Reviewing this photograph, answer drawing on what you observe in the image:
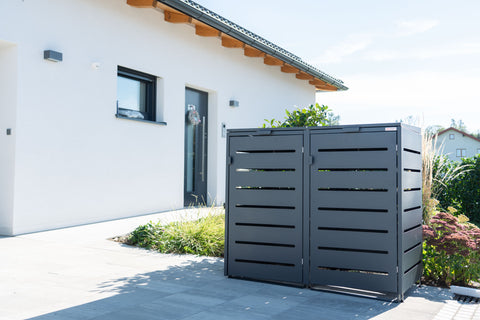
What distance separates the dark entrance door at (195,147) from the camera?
920 cm

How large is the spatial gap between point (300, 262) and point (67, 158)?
4.13 m

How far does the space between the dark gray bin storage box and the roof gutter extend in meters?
4.17

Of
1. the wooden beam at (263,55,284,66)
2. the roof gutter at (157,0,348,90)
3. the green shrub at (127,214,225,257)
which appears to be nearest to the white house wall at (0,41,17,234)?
the green shrub at (127,214,225,257)

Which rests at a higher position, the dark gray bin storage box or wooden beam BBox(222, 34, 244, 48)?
wooden beam BBox(222, 34, 244, 48)

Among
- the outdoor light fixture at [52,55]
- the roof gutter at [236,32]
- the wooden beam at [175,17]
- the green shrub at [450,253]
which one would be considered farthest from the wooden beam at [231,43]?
the green shrub at [450,253]

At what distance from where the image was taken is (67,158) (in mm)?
6543

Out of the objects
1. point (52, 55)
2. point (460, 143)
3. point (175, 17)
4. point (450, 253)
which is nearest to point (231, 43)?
point (175, 17)

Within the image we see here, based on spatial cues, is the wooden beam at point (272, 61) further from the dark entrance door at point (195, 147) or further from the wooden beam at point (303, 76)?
the dark entrance door at point (195, 147)

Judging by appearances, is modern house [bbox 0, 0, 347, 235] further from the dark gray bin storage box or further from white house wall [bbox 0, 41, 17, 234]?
the dark gray bin storage box

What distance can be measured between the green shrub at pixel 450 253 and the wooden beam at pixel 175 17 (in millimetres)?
5660

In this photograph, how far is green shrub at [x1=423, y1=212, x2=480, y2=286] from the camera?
3842 mm

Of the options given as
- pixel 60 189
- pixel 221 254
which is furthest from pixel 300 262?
pixel 60 189

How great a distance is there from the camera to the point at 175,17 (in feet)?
27.0

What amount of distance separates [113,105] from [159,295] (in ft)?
14.7
